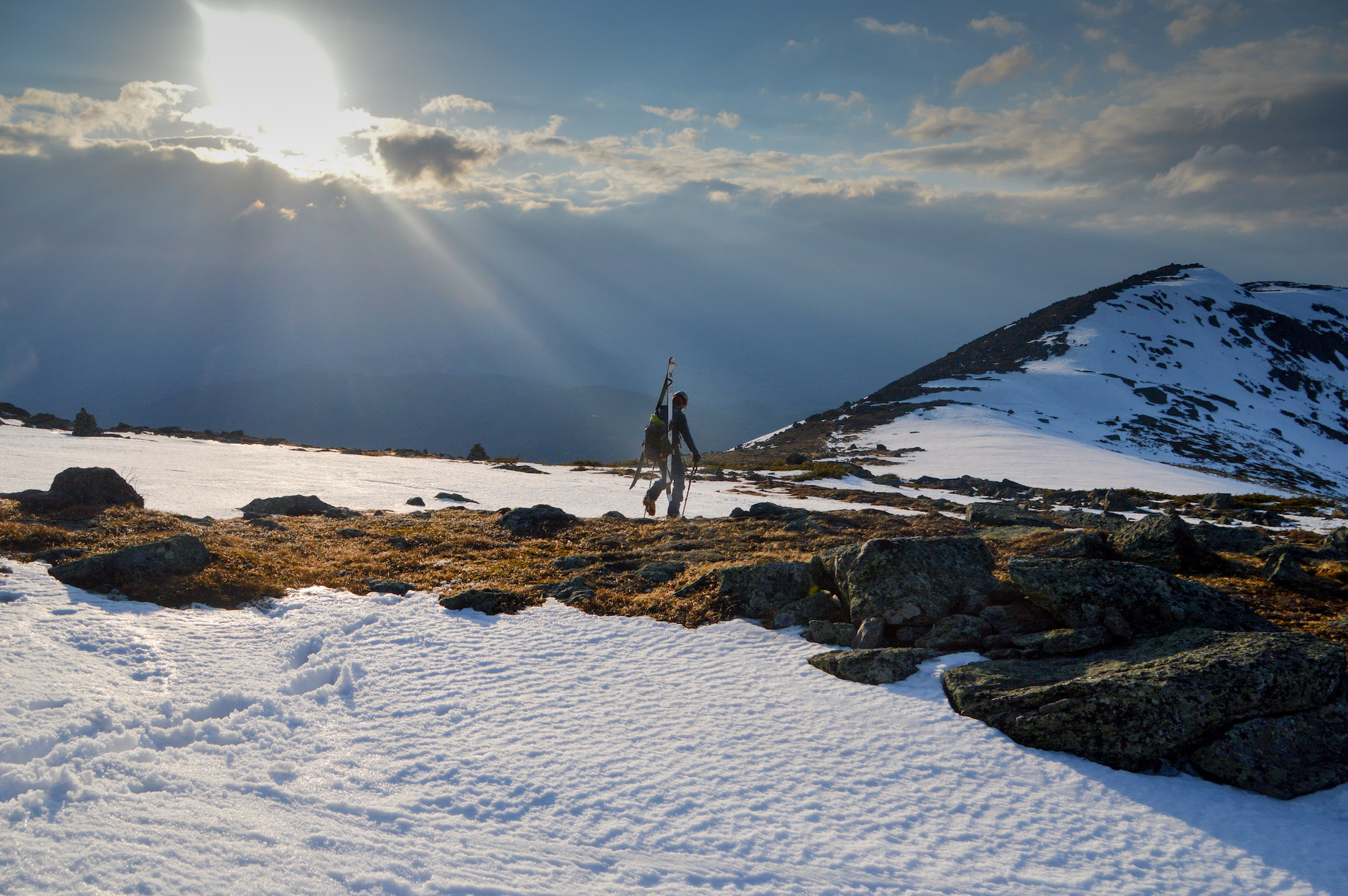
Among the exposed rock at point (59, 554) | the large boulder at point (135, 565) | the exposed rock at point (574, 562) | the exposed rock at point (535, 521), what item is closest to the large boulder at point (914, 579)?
the exposed rock at point (574, 562)

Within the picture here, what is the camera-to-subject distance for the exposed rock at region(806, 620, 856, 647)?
9.83 meters

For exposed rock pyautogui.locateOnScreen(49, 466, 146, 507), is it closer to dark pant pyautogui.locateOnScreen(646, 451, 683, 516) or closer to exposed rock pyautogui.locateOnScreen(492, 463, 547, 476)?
dark pant pyautogui.locateOnScreen(646, 451, 683, 516)

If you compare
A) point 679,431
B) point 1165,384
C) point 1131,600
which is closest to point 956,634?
point 1131,600

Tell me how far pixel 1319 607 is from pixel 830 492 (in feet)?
82.3

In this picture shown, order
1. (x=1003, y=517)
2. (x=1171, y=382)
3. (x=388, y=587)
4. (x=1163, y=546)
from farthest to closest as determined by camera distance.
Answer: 1. (x=1171, y=382)
2. (x=1003, y=517)
3. (x=388, y=587)
4. (x=1163, y=546)

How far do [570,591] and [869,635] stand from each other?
5807mm

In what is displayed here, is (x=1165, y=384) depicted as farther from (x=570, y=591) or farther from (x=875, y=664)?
(x=570, y=591)

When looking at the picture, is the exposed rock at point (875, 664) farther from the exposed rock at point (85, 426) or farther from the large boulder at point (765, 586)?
the exposed rock at point (85, 426)

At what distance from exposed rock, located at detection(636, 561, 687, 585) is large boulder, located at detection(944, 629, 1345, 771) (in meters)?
7.02

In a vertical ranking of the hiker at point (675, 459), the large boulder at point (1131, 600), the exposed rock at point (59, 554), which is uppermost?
the hiker at point (675, 459)

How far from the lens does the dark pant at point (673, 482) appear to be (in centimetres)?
1980

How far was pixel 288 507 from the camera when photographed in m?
20.2

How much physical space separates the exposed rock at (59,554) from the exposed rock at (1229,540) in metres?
22.2

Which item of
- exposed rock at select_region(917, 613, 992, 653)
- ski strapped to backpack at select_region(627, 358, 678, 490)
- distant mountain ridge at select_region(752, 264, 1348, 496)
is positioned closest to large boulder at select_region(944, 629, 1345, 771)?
exposed rock at select_region(917, 613, 992, 653)
